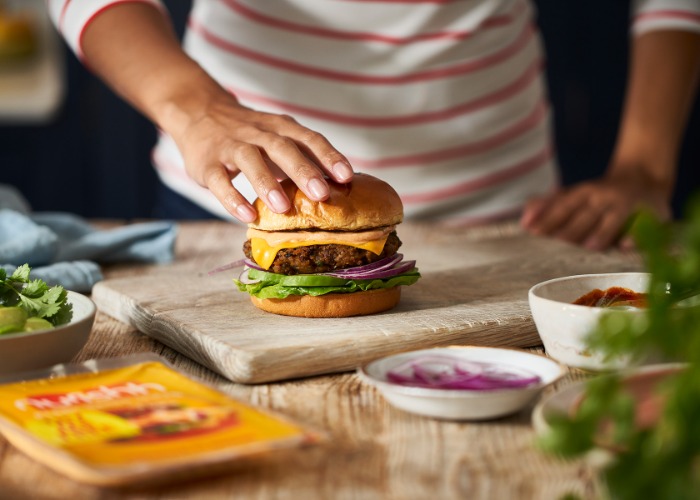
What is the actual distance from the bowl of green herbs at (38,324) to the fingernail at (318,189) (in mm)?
408

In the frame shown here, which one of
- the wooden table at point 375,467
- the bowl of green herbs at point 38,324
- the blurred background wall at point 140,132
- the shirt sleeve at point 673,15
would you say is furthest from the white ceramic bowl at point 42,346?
the blurred background wall at point 140,132

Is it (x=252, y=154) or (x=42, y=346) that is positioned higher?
(x=252, y=154)

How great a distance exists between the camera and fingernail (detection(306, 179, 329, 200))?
1593mm

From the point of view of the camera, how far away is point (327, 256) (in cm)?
165

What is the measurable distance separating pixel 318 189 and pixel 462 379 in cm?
51

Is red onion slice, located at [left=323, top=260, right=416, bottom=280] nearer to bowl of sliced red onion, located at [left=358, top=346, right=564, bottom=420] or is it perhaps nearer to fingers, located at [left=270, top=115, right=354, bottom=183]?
fingers, located at [left=270, top=115, right=354, bottom=183]

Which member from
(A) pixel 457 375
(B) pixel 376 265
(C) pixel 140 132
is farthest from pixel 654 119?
(C) pixel 140 132

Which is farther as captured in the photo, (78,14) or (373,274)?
(78,14)

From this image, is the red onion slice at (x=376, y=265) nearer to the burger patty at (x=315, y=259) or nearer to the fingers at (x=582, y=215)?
the burger patty at (x=315, y=259)

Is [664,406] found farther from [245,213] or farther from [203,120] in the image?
[203,120]

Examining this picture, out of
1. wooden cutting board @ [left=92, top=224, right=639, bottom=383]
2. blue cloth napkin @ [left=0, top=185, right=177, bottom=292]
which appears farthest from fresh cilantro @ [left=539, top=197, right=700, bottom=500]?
blue cloth napkin @ [left=0, top=185, right=177, bottom=292]

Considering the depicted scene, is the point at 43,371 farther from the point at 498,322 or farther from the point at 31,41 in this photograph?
the point at 31,41

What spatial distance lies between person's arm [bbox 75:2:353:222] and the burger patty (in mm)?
86

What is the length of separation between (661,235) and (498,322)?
791 mm
